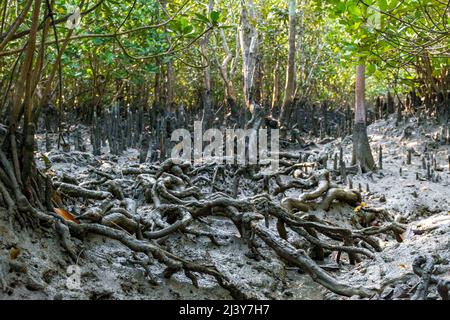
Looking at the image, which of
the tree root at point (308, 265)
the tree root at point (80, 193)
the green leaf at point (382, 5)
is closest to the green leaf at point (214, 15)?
the green leaf at point (382, 5)

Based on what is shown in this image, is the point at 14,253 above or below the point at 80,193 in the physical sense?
below

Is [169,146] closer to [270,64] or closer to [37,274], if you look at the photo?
[37,274]

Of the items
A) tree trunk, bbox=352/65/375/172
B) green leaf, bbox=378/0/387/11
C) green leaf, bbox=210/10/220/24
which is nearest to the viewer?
green leaf, bbox=210/10/220/24

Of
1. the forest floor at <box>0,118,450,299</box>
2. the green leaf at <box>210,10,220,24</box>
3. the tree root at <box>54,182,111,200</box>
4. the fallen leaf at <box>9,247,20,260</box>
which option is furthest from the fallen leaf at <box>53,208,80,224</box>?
the green leaf at <box>210,10,220,24</box>

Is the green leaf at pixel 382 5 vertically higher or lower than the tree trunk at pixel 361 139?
higher

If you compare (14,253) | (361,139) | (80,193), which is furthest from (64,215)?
(361,139)

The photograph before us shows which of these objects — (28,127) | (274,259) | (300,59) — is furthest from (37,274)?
(300,59)

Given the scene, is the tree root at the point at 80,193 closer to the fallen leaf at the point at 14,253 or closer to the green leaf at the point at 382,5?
the fallen leaf at the point at 14,253

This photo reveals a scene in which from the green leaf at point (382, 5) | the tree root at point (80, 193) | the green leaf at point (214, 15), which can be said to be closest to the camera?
the green leaf at point (214, 15)

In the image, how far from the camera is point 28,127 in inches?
91.9

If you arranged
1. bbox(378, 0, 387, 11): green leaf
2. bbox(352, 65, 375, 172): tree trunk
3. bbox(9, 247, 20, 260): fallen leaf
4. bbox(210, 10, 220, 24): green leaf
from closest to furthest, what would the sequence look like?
bbox(9, 247, 20, 260): fallen leaf
bbox(210, 10, 220, 24): green leaf
bbox(378, 0, 387, 11): green leaf
bbox(352, 65, 375, 172): tree trunk

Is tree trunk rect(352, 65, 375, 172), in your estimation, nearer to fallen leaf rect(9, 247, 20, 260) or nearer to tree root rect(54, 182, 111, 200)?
tree root rect(54, 182, 111, 200)

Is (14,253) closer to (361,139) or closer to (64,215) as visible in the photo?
(64,215)

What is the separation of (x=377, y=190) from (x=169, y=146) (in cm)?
245
